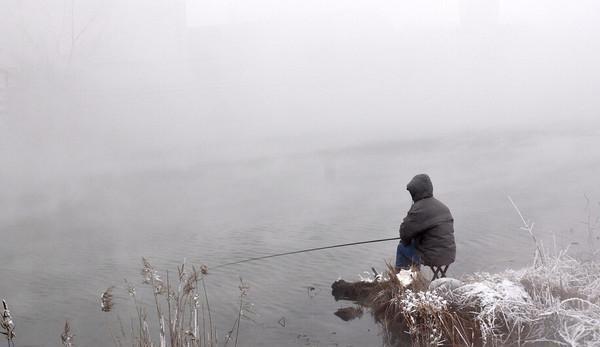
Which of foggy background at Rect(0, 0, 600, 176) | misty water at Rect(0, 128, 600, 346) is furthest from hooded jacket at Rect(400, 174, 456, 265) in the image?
foggy background at Rect(0, 0, 600, 176)

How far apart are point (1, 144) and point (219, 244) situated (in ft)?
42.6

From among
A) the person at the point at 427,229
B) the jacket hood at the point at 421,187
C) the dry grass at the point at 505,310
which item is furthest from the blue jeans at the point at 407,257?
the jacket hood at the point at 421,187

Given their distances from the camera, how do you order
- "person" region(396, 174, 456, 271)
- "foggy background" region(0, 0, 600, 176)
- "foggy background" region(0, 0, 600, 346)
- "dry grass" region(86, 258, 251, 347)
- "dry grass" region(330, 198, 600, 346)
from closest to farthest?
"dry grass" region(86, 258, 251, 347)
"dry grass" region(330, 198, 600, 346)
"person" region(396, 174, 456, 271)
"foggy background" region(0, 0, 600, 346)
"foggy background" region(0, 0, 600, 176)

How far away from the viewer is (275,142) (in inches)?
867

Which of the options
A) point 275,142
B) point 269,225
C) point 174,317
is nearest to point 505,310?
point 174,317

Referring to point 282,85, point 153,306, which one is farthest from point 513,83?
point 153,306

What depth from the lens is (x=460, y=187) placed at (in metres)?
12.6

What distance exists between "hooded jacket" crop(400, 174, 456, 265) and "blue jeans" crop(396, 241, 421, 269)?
54 mm

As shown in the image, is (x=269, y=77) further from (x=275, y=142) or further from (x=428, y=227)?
(x=428, y=227)

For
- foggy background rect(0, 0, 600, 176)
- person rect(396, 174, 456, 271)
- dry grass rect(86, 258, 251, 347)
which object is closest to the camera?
dry grass rect(86, 258, 251, 347)

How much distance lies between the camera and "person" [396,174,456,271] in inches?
222

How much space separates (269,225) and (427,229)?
4657 millimetres

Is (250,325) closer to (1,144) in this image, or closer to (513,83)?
(1,144)

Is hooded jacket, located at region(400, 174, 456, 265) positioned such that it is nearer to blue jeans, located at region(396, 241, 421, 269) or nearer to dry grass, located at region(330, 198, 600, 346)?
blue jeans, located at region(396, 241, 421, 269)
